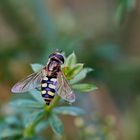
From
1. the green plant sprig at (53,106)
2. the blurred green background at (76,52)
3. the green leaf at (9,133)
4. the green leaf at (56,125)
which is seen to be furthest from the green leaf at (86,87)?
the blurred green background at (76,52)

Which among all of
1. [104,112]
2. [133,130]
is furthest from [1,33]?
[133,130]

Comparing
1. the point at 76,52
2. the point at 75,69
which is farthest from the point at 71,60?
the point at 76,52

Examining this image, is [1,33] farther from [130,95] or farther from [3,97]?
[130,95]

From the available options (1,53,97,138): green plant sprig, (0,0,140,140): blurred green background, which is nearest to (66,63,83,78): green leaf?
(1,53,97,138): green plant sprig

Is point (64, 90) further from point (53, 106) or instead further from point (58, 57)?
point (58, 57)

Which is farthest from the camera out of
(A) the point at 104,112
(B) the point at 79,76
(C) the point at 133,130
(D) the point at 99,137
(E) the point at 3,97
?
(A) the point at 104,112

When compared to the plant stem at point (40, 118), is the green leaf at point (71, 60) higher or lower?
higher

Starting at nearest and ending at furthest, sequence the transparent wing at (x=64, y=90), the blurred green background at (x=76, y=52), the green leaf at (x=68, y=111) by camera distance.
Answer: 1. the transparent wing at (x=64, y=90)
2. the green leaf at (x=68, y=111)
3. the blurred green background at (x=76, y=52)

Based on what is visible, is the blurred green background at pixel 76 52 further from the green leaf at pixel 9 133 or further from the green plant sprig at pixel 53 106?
the green plant sprig at pixel 53 106
